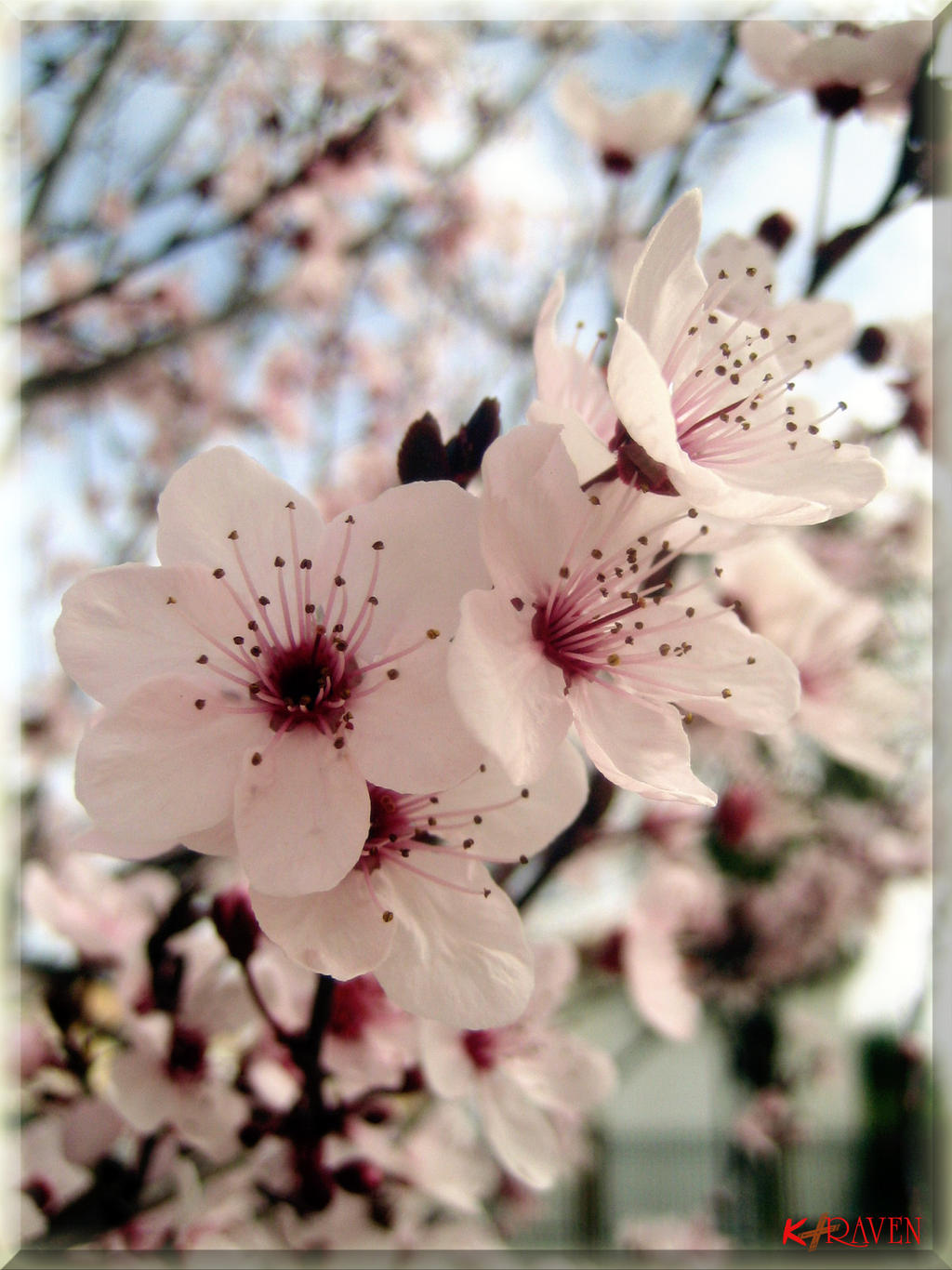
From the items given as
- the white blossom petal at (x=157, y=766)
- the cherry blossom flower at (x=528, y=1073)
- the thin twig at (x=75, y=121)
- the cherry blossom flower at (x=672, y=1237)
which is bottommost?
the cherry blossom flower at (x=672, y=1237)

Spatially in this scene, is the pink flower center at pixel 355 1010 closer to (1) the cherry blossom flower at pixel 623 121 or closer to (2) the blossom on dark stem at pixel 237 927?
(2) the blossom on dark stem at pixel 237 927

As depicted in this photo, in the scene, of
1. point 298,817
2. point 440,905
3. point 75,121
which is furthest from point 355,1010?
point 75,121

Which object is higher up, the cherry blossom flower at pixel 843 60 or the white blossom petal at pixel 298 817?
the cherry blossom flower at pixel 843 60

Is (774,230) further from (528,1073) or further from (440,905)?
(528,1073)

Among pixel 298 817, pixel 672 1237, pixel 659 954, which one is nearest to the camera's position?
pixel 298 817

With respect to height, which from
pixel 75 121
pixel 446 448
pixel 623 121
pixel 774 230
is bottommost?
pixel 446 448

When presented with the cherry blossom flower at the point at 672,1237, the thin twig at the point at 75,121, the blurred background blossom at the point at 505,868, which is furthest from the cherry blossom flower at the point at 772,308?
the cherry blossom flower at the point at 672,1237

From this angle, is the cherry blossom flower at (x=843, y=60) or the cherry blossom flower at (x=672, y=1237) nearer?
the cherry blossom flower at (x=843, y=60)

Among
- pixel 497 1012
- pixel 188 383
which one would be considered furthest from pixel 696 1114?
pixel 497 1012
